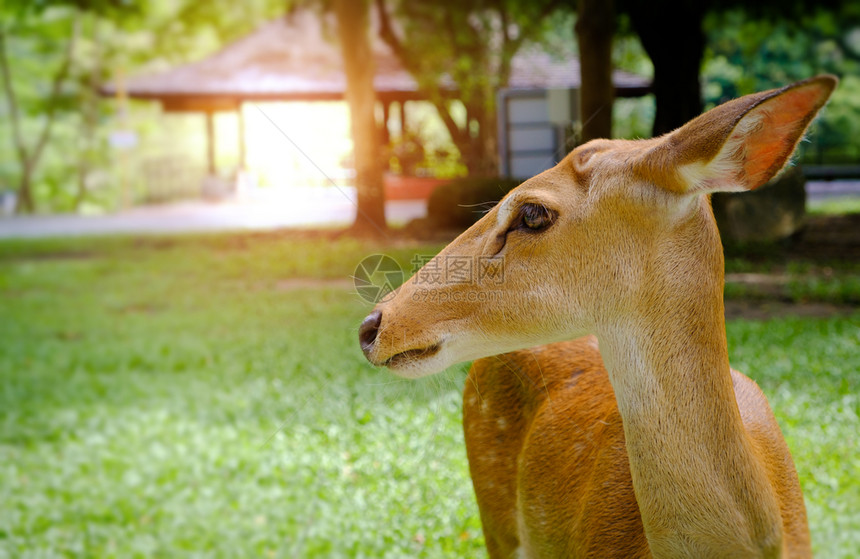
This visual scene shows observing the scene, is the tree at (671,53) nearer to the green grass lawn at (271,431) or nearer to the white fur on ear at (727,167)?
the green grass lawn at (271,431)

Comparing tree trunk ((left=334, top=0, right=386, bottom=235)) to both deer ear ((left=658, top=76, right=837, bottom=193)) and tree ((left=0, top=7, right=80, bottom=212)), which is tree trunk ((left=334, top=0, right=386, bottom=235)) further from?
tree ((left=0, top=7, right=80, bottom=212))

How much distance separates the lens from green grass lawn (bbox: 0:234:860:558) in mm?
2355

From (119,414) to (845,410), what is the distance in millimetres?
4545

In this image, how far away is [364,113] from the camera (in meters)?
8.16

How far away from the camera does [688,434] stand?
1.29 m

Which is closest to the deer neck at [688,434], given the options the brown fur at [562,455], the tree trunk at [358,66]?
the brown fur at [562,455]

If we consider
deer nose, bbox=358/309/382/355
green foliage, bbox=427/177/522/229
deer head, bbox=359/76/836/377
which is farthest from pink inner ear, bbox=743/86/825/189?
deer nose, bbox=358/309/382/355

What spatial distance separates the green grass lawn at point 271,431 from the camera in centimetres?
236

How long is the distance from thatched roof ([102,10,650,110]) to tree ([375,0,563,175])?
347 millimetres

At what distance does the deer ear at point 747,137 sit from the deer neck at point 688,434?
22 cm

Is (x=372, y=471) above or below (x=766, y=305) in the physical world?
below

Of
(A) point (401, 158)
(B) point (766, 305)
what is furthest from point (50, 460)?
(B) point (766, 305)

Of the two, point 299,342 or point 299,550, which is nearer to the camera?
point 299,550

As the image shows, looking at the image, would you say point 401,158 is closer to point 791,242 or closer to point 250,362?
point 250,362
